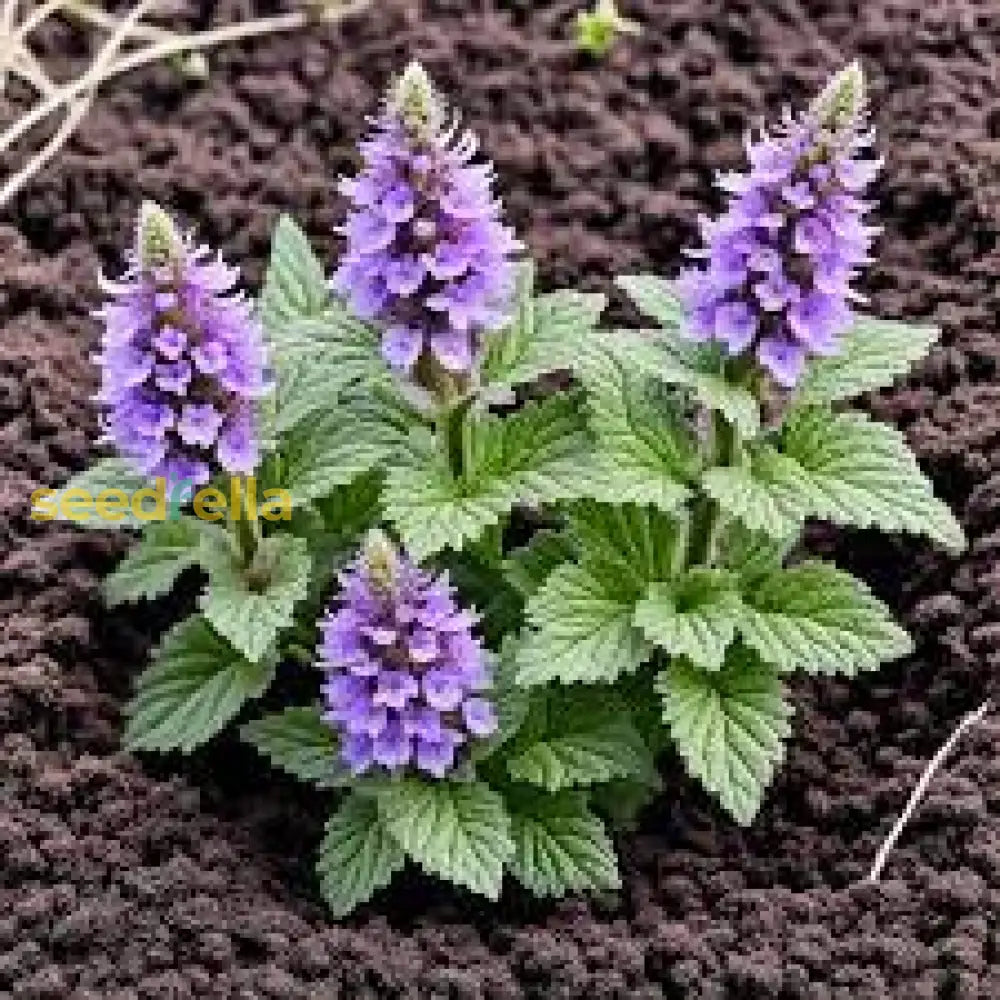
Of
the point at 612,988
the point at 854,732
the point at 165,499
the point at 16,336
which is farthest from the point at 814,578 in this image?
the point at 16,336

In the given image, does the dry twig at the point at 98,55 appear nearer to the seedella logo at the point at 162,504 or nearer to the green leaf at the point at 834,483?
the seedella logo at the point at 162,504

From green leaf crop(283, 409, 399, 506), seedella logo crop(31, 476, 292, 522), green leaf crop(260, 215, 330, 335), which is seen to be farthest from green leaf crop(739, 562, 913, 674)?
green leaf crop(260, 215, 330, 335)

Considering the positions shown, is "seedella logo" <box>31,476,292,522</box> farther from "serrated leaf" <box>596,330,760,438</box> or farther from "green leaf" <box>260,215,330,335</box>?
"serrated leaf" <box>596,330,760,438</box>

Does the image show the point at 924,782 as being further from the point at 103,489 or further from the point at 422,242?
the point at 103,489

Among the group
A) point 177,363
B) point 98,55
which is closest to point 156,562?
point 177,363

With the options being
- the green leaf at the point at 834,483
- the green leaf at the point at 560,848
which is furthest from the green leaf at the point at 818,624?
the green leaf at the point at 560,848

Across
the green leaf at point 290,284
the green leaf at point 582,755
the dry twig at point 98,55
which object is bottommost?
the green leaf at point 582,755
